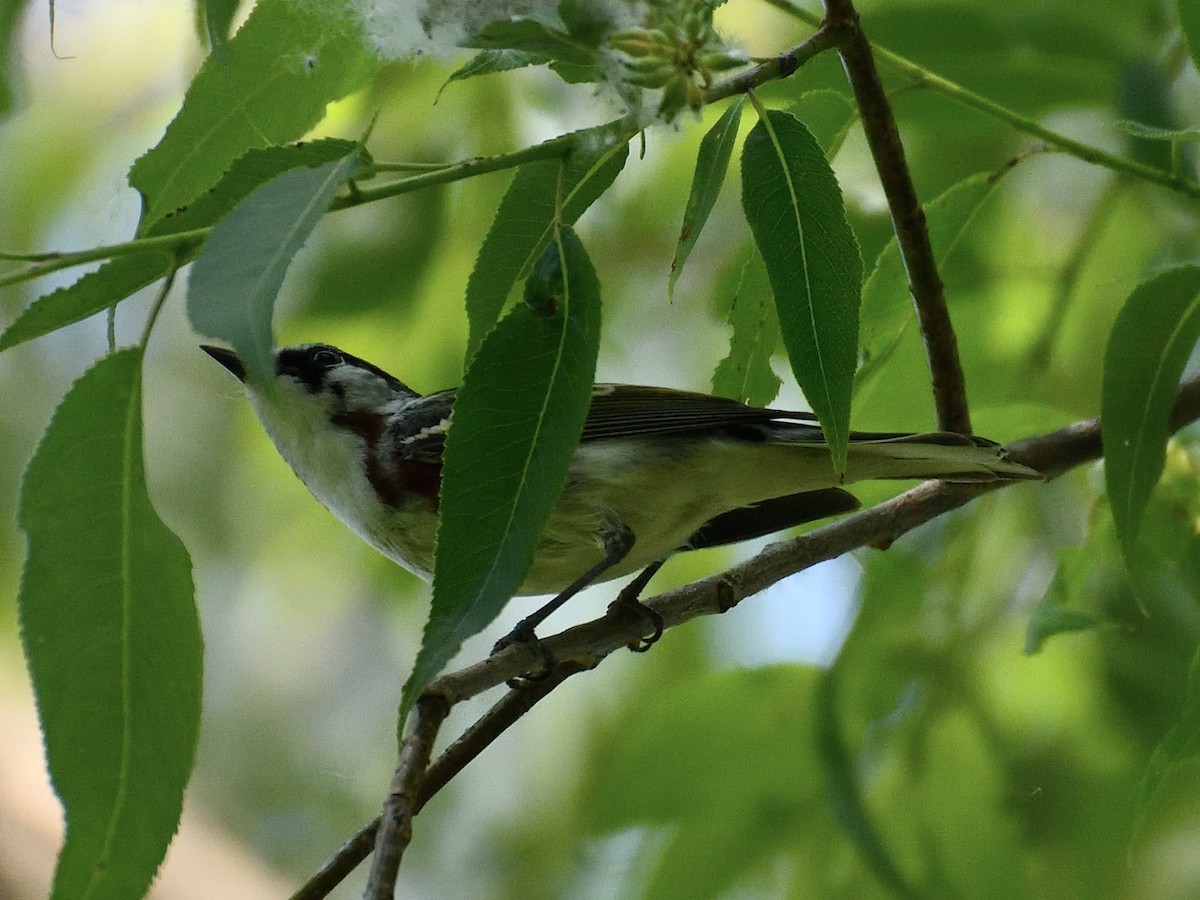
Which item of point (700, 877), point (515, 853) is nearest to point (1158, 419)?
point (700, 877)

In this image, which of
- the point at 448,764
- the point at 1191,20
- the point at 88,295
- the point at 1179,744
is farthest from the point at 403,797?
the point at 1191,20

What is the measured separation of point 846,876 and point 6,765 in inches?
83.6

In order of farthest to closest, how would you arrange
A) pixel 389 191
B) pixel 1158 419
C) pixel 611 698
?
pixel 611 698 → pixel 1158 419 → pixel 389 191

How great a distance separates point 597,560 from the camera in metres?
1.91

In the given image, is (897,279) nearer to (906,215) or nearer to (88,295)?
(906,215)

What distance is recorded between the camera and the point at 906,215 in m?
1.33

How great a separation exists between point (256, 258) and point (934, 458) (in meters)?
0.88

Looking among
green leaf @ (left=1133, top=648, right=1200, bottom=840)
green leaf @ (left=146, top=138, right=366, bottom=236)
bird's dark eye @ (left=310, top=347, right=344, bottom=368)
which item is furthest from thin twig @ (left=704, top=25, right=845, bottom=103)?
bird's dark eye @ (left=310, top=347, right=344, bottom=368)

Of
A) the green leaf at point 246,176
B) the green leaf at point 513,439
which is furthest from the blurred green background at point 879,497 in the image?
the green leaf at point 513,439

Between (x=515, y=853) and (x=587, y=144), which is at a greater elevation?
(x=515, y=853)

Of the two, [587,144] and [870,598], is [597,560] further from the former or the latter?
[587,144]

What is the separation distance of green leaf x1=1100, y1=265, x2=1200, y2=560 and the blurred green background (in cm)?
17

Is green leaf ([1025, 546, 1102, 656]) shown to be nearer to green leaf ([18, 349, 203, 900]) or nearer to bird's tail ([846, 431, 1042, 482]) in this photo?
bird's tail ([846, 431, 1042, 482])

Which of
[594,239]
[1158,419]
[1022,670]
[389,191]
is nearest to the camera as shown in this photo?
[389,191]
